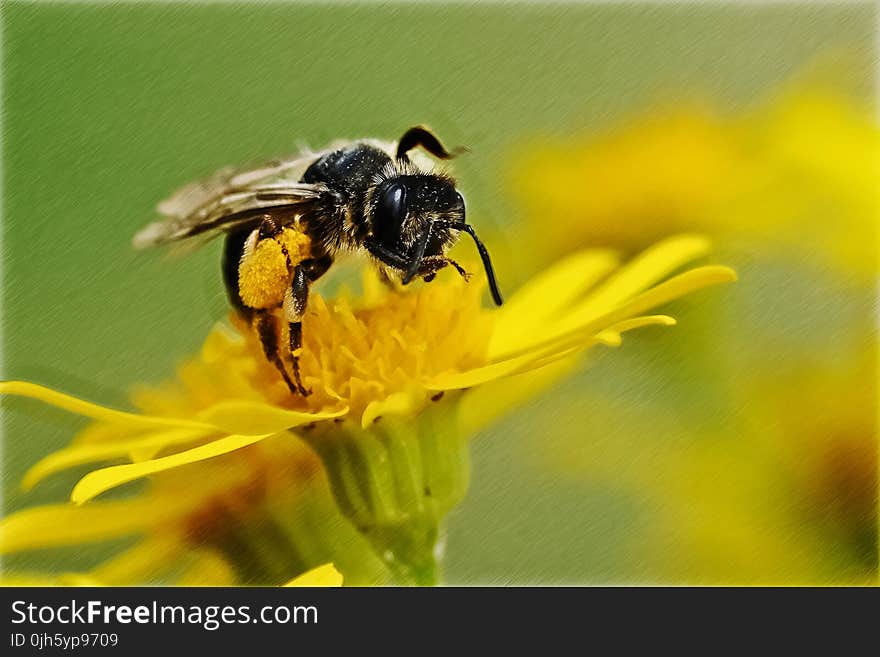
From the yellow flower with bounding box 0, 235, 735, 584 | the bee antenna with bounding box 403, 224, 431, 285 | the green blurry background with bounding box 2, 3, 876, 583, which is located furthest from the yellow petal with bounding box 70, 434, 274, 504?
the green blurry background with bounding box 2, 3, 876, 583

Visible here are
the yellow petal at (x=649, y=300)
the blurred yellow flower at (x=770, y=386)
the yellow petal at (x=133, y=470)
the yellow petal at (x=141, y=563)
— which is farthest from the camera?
the blurred yellow flower at (x=770, y=386)

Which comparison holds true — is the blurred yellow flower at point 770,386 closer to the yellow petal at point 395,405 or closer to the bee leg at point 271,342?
the yellow petal at point 395,405

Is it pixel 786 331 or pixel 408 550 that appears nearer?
pixel 408 550

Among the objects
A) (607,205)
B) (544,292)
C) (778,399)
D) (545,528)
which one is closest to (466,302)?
(544,292)

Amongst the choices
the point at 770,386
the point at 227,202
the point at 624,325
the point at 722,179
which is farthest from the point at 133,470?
the point at 722,179

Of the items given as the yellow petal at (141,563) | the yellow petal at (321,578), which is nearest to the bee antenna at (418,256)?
the yellow petal at (321,578)

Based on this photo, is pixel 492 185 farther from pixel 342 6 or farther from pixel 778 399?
pixel 778 399
